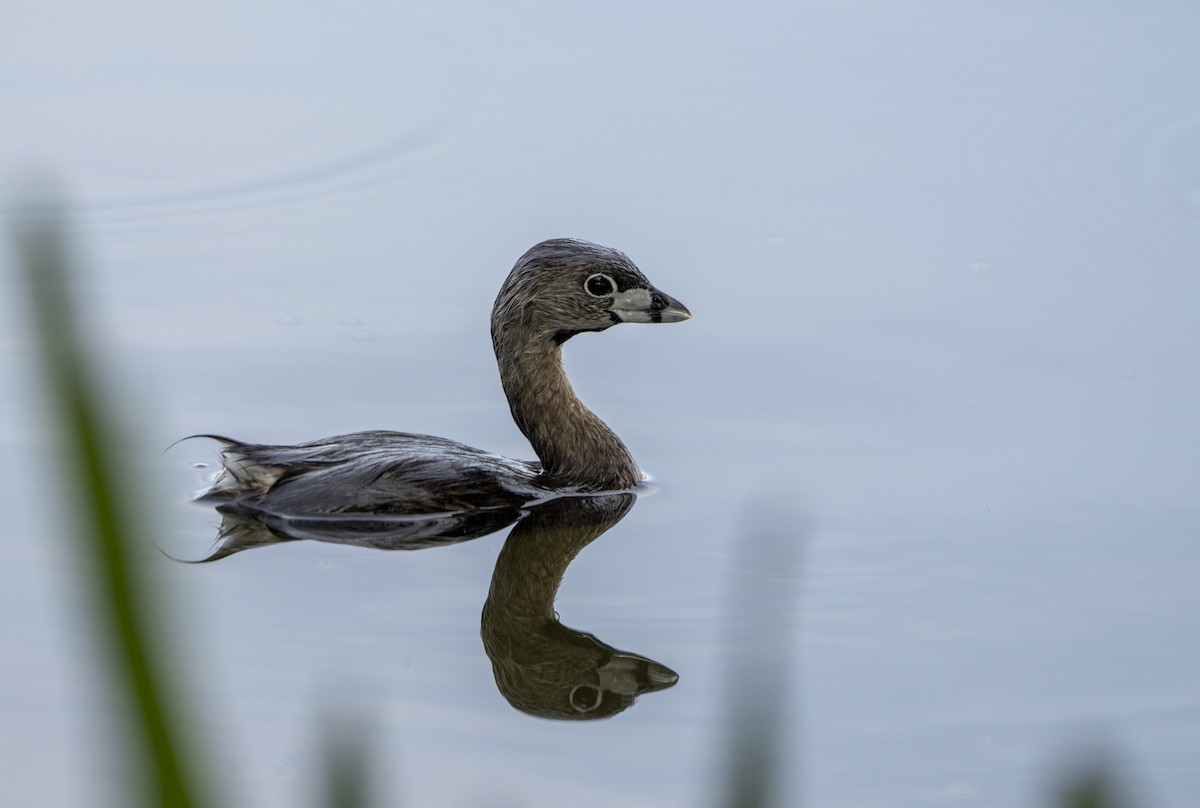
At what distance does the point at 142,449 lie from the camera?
0.33 metres

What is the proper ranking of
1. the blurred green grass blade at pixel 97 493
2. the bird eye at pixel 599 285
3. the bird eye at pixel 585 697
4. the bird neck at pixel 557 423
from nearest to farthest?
1. the blurred green grass blade at pixel 97 493
2. the bird eye at pixel 585 697
3. the bird neck at pixel 557 423
4. the bird eye at pixel 599 285

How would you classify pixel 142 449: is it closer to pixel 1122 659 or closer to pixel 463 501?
pixel 1122 659

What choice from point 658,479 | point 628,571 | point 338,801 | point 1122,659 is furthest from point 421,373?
point 338,801

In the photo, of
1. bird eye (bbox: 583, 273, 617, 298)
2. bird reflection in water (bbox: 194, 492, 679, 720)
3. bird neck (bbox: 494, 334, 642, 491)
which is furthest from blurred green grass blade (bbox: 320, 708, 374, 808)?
bird eye (bbox: 583, 273, 617, 298)

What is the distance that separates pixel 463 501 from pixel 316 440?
621mm

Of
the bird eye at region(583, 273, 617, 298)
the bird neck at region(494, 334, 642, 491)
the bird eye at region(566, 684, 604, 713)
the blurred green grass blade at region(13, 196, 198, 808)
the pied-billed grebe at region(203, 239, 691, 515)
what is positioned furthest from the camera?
the bird eye at region(583, 273, 617, 298)

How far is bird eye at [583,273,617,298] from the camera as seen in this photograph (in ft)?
18.1

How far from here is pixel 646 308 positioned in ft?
18.5

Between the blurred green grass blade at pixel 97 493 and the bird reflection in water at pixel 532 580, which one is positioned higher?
the blurred green grass blade at pixel 97 493

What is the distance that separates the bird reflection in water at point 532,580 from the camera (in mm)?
3922

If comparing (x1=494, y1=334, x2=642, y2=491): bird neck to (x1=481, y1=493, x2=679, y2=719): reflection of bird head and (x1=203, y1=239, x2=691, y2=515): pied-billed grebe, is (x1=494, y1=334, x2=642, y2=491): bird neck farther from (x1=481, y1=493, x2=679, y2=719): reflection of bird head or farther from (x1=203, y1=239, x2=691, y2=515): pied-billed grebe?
(x1=481, y1=493, x2=679, y2=719): reflection of bird head

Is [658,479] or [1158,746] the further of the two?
[658,479]

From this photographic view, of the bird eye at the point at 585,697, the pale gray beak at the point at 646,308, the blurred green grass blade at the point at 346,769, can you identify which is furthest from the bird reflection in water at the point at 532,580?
the blurred green grass blade at the point at 346,769

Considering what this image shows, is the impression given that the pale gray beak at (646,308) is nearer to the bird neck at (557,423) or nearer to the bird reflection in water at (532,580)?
the bird neck at (557,423)
